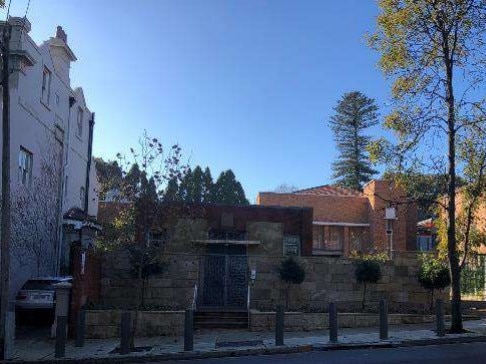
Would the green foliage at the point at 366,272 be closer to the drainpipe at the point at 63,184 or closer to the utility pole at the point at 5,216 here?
the utility pole at the point at 5,216

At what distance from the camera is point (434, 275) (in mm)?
20484

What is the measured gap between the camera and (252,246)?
2745 cm

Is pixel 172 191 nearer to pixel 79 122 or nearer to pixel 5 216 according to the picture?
pixel 5 216

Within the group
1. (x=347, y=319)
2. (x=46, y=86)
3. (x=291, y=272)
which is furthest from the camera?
(x=46, y=86)

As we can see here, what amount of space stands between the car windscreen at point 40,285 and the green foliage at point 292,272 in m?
7.39

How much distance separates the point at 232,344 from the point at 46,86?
1417 cm

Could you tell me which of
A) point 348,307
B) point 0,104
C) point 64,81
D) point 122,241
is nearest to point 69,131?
point 64,81

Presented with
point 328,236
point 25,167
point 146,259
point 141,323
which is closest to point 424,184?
point 146,259

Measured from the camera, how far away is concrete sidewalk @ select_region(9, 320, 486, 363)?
14.0 meters

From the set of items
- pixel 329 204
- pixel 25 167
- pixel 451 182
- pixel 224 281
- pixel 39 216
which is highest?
pixel 329 204

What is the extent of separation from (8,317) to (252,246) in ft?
49.1

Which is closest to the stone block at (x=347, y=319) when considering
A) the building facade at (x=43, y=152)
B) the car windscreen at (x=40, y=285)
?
the car windscreen at (x=40, y=285)

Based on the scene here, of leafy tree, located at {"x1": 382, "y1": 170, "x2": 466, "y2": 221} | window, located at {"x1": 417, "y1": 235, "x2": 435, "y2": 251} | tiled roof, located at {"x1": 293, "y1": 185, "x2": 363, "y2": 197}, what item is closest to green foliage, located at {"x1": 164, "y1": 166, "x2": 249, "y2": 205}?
tiled roof, located at {"x1": 293, "y1": 185, "x2": 363, "y2": 197}

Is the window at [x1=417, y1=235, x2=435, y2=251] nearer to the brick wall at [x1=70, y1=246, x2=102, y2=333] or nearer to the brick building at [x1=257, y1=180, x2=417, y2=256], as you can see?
the brick building at [x1=257, y1=180, x2=417, y2=256]
